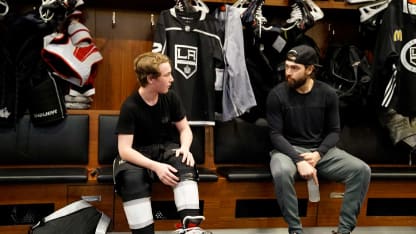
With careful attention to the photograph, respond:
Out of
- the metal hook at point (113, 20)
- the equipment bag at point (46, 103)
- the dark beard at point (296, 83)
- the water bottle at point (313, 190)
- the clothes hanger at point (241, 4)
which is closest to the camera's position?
the water bottle at point (313, 190)

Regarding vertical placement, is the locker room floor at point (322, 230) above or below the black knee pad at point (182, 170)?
below

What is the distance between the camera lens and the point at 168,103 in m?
2.30

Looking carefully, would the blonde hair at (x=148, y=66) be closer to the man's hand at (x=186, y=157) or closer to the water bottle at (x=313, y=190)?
the man's hand at (x=186, y=157)

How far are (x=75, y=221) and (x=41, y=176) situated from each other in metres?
0.34

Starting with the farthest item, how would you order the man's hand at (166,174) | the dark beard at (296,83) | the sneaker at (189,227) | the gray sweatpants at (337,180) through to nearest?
the dark beard at (296,83), the gray sweatpants at (337,180), the man's hand at (166,174), the sneaker at (189,227)

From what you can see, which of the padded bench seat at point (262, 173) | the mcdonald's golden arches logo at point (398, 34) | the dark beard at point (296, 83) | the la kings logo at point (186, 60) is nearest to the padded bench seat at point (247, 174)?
the padded bench seat at point (262, 173)

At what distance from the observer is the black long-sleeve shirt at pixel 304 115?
2525 mm

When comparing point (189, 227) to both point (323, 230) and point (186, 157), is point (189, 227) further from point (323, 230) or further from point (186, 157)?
point (323, 230)

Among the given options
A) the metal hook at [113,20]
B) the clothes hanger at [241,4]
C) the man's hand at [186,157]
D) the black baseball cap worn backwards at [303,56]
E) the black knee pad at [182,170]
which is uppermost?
the clothes hanger at [241,4]

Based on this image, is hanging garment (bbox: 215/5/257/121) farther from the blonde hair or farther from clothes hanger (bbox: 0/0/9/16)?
clothes hanger (bbox: 0/0/9/16)

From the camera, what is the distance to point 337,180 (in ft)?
8.02

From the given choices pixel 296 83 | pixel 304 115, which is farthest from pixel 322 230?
pixel 296 83

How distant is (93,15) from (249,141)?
133 centimetres

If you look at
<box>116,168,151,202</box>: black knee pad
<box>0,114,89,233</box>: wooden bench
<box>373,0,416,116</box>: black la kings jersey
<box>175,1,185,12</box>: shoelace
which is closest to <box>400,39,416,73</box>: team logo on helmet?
<box>373,0,416,116</box>: black la kings jersey
